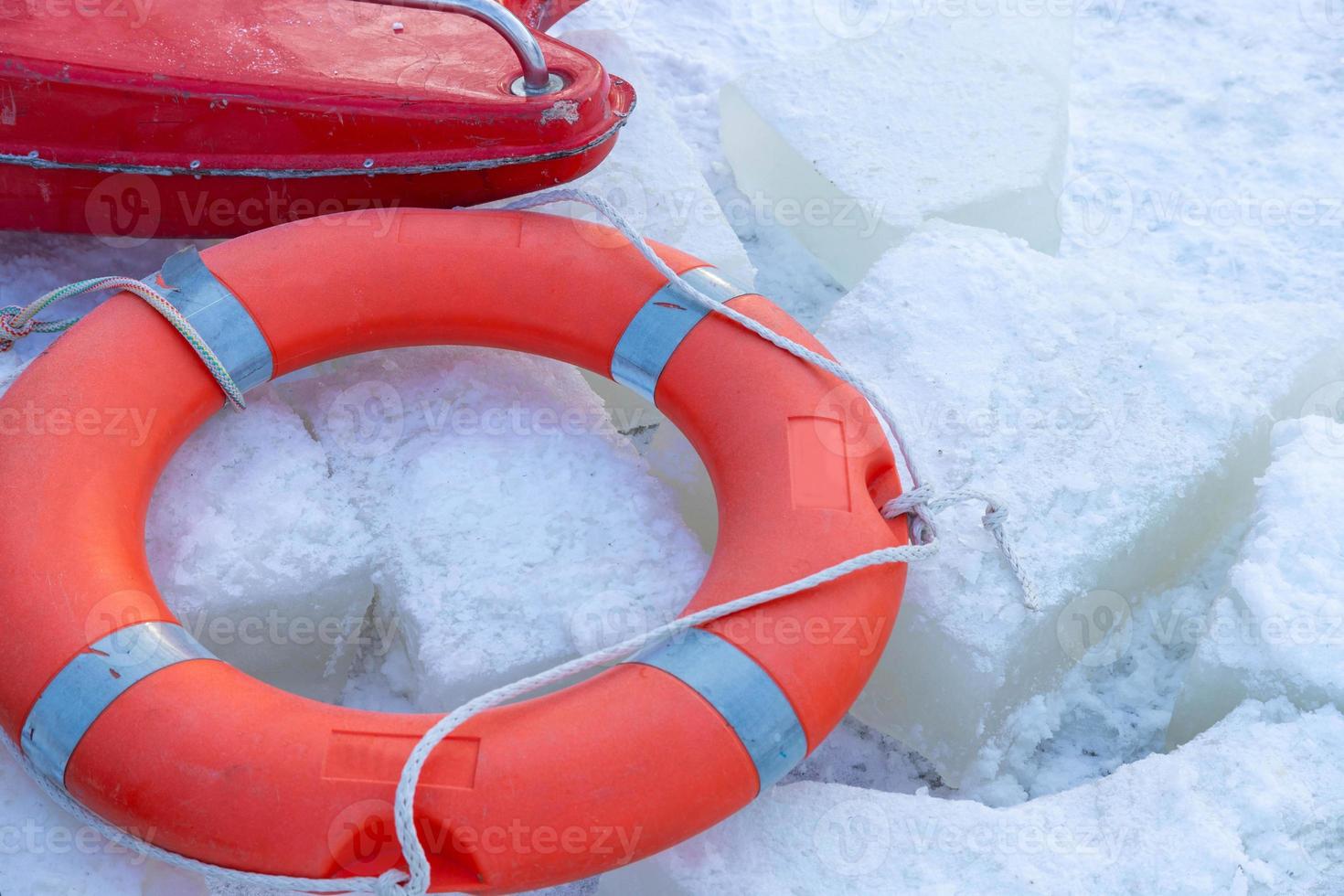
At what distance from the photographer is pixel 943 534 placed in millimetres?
1738

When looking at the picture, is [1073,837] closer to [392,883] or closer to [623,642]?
[623,642]

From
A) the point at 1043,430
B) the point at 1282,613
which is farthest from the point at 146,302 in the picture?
the point at 1282,613

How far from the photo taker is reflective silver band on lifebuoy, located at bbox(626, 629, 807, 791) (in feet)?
4.64

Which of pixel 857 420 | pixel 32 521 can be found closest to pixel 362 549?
pixel 32 521

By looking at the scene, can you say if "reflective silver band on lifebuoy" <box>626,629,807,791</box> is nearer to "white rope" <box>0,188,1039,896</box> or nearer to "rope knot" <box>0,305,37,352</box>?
"white rope" <box>0,188,1039,896</box>

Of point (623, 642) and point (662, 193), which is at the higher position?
point (662, 193)

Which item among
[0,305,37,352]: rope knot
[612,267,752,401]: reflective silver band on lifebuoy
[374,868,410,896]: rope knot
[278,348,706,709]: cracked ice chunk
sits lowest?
[374,868,410,896]: rope knot

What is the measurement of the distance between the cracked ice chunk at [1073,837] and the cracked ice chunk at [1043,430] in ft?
0.71

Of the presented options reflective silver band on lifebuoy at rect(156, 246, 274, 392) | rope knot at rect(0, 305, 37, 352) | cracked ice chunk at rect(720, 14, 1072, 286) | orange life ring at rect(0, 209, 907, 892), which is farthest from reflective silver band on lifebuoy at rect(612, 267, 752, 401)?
rope knot at rect(0, 305, 37, 352)

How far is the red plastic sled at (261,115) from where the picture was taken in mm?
1805

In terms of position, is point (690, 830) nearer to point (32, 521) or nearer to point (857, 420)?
point (857, 420)

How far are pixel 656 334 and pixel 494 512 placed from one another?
0.35 m

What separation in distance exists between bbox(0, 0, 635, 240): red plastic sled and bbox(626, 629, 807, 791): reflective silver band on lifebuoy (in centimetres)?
90

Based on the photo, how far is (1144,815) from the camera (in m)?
1.47
